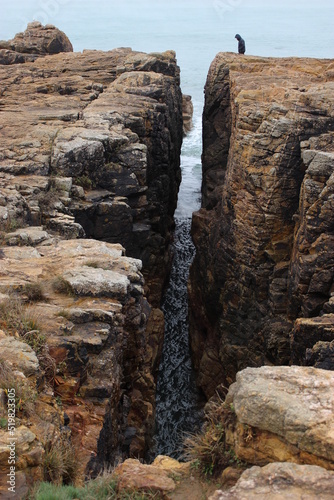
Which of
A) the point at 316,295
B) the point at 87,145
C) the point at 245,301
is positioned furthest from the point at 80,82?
the point at 316,295

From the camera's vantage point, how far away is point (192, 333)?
20.8 meters

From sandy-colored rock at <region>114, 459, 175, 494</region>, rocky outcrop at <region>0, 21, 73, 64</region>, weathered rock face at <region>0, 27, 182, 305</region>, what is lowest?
sandy-colored rock at <region>114, 459, 175, 494</region>

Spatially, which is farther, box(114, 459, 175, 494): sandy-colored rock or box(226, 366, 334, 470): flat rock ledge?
box(114, 459, 175, 494): sandy-colored rock

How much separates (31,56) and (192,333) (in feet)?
57.8

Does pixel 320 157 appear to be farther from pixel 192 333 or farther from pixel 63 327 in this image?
pixel 192 333

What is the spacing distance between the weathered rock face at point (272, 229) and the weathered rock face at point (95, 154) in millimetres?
2814

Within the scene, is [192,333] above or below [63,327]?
below

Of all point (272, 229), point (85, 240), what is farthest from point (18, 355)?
point (272, 229)

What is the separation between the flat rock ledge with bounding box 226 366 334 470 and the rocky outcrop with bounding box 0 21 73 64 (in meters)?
26.2

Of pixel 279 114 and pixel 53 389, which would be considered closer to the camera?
pixel 53 389

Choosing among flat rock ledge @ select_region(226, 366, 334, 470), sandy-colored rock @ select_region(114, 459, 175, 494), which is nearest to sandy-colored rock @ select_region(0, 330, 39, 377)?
sandy-colored rock @ select_region(114, 459, 175, 494)

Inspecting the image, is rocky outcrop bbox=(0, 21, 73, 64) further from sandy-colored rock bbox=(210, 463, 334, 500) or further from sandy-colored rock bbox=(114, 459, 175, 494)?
sandy-colored rock bbox=(210, 463, 334, 500)

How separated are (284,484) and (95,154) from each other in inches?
462

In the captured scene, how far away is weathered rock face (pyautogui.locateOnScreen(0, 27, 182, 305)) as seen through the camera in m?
13.6
